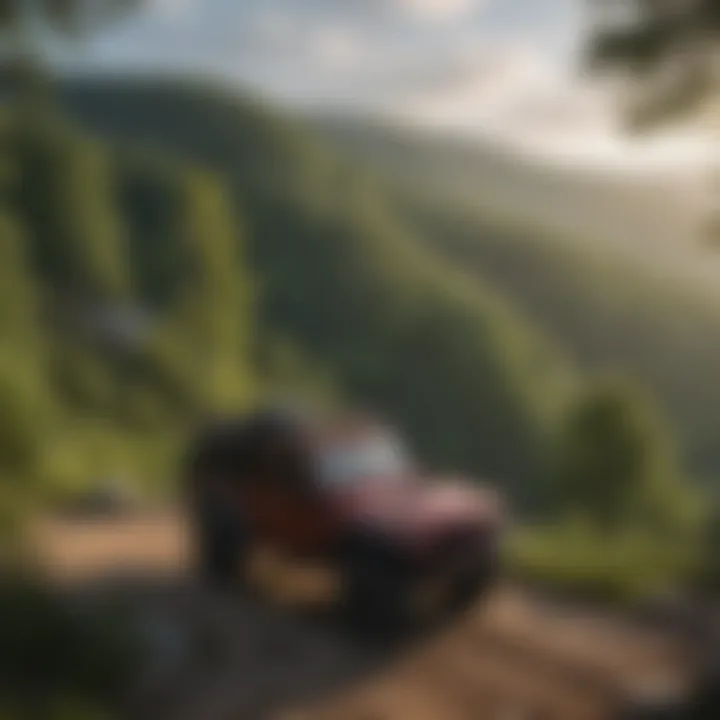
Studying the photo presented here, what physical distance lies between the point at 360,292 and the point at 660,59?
2371 millimetres

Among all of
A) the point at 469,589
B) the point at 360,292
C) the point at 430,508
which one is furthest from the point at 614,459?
the point at 360,292

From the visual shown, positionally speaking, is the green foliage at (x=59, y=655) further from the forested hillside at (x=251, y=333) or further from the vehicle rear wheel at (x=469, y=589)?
the vehicle rear wheel at (x=469, y=589)

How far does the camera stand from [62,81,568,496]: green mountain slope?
20.1ft

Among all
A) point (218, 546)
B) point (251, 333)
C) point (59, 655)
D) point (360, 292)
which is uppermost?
point (360, 292)

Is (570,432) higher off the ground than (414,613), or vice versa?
(570,432)

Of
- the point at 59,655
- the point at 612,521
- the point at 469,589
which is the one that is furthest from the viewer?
the point at 612,521

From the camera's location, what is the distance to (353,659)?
18.5 feet

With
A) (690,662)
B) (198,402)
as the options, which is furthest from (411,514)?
(690,662)

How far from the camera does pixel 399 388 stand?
20.3ft

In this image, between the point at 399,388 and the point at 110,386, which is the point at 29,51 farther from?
the point at 399,388

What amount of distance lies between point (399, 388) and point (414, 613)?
48.4 inches

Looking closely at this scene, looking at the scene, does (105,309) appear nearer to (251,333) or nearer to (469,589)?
(251,333)

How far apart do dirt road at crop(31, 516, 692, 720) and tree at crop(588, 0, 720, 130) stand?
2.79 metres

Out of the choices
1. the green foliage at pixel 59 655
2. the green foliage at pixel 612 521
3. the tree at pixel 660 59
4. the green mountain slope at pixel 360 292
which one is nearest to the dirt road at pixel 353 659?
the green foliage at pixel 59 655
